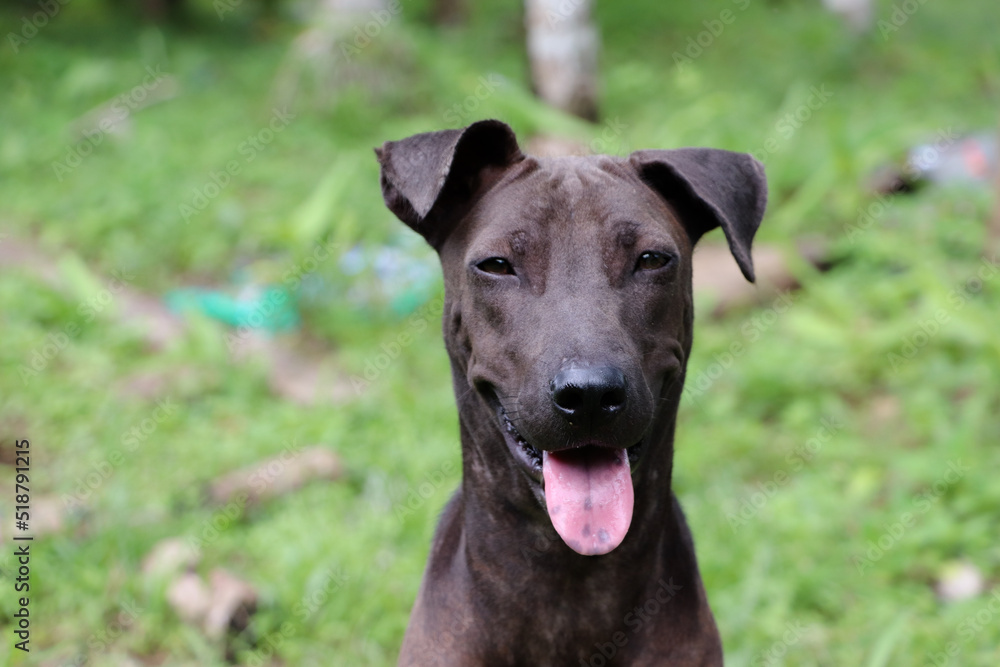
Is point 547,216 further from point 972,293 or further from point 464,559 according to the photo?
point 972,293

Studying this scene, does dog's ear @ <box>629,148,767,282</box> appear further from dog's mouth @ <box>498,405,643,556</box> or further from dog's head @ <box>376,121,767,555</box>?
dog's mouth @ <box>498,405,643,556</box>

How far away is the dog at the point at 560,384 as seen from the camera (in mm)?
2387

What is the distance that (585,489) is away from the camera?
7.92 ft

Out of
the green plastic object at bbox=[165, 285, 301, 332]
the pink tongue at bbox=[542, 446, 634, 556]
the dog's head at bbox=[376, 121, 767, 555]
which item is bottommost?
the green plastic object at bbox=[165, 285, 301, 332]

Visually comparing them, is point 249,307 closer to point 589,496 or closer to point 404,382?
point 404,382

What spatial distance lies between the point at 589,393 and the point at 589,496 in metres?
0.29

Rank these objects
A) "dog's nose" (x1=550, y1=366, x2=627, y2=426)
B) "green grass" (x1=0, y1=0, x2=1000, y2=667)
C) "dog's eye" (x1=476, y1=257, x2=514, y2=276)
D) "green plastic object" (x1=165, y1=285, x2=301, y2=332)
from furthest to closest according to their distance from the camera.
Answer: "green plastic object" (x1=165, y1=285, x2=301, y2=332)
"green grass" (x1=0, y1=0, x2=1000, y2=667)
"dog's eye" (x1=476, y1=257, x2=514, y2=276)
"dog's nose" (x1=550, y1=366, x2=627, y2=426)

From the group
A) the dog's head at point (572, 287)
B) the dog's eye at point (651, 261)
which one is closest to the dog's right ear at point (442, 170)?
the dog's head at point (572, 287)

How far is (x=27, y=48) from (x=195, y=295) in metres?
7.01

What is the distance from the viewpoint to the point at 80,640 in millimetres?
4035

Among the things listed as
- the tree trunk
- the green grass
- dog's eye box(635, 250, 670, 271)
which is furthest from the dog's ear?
the tree trunk

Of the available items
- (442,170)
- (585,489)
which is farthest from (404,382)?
(585,489)

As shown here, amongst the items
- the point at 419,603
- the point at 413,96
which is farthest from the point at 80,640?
the point at 413,96

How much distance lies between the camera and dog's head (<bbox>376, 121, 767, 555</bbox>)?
2.34m
